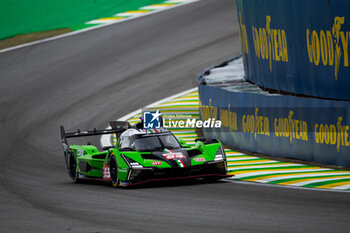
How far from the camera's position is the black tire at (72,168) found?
1627 cm

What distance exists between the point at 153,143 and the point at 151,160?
94 cm

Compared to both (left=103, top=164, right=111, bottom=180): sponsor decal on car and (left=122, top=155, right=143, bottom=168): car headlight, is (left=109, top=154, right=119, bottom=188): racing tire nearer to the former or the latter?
(left=103, top=164, right=111, bottom=180): sponsor decal on car

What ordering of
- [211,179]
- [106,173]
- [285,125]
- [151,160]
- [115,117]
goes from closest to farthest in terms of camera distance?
[151,160] < [211,179] < [106,173] < [285,125] < [115,117]

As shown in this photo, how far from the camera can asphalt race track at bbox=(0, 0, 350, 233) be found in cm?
1046

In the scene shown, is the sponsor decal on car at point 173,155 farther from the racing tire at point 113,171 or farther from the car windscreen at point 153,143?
the racing tire at point 113,171

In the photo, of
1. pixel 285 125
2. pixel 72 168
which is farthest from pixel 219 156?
pixel 72 168

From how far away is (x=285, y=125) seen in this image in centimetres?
1659

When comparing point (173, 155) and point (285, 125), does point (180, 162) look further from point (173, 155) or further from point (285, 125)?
point (285, 125)

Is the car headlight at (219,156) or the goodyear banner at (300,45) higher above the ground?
the goodyear banner at (300,45)

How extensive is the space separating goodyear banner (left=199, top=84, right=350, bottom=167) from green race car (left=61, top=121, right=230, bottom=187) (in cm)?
238

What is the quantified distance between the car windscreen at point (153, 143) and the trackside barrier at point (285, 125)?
3113 mm

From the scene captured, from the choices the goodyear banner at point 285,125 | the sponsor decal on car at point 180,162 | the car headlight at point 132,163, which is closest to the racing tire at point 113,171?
the car headlight at point 132,163

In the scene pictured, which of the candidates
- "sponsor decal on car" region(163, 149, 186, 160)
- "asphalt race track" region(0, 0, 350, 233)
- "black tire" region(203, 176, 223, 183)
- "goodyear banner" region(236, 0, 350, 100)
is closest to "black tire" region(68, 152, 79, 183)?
"asphalt race track" region(0, 0, 350, 233)

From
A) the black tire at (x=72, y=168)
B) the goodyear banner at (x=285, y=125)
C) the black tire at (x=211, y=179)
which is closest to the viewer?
the black tire at (x=211, y=179)
